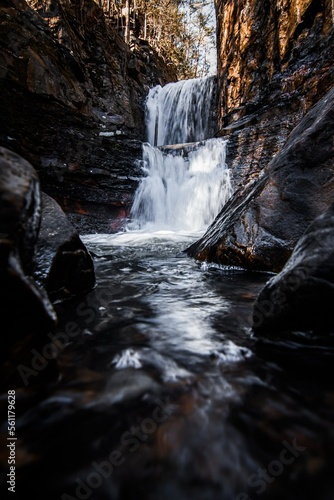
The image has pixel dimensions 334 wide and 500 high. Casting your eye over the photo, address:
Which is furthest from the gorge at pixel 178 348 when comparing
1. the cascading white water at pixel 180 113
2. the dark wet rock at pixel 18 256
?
the cascading white water at pixel 180 113

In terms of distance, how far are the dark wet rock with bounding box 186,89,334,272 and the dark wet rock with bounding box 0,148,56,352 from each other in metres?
3.12

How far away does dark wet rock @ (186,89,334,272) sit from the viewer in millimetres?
3564

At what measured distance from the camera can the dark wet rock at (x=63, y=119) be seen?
28.0 feet

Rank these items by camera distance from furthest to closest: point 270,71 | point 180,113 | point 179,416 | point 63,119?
point 180,113 < point 270,71 < point 63,119 < point 179,416

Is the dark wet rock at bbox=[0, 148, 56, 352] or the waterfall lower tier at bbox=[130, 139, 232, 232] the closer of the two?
the dark wet rock at bbox=[0, 148, 56, 352]

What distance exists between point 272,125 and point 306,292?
32.4ft

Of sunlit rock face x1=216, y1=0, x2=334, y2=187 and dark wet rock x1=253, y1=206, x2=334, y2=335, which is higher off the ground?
sunlit rock face x1=216, y1=0, x2=334, y2=187

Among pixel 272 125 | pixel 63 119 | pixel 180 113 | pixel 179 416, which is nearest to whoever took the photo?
pixel 179 416

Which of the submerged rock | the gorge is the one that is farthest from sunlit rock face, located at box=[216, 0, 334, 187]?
the submerged rock

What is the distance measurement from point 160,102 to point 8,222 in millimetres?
20062

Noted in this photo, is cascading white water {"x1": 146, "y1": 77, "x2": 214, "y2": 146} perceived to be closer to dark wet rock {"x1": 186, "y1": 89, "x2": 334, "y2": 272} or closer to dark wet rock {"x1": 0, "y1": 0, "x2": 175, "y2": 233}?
dark wet rock {"x1": 0, "y1": 0, "x2": 175, "y2": 233}

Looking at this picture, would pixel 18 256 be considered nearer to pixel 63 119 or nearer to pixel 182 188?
pixel 63 119

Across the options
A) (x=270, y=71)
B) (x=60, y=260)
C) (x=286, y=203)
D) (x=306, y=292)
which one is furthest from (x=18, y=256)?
(x=270, y=71)

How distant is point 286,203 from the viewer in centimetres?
378
